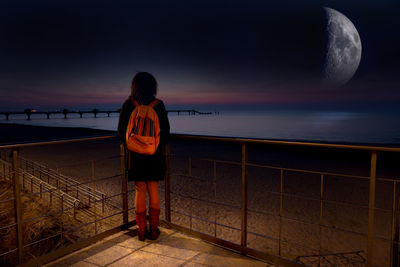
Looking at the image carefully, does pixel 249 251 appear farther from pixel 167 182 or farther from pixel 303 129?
pixel 303 129

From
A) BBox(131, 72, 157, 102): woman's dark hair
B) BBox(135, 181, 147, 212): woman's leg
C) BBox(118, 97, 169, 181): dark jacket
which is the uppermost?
BBox(131, 72, 157, 102): woman's dark hair

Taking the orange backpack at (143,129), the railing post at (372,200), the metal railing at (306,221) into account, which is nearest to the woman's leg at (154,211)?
the metal railing at (306,221)

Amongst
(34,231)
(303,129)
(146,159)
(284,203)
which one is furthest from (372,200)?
(303,129)

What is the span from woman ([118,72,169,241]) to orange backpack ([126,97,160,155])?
0.06 meters

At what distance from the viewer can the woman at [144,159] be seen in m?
2.37

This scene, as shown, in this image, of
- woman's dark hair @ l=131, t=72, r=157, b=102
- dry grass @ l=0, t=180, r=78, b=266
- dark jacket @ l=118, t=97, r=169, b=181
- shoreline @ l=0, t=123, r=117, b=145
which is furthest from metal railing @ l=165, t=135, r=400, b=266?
shoreline @ l=0, t=123, r=117, b=145

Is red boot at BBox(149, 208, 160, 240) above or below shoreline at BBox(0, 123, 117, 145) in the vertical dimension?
above

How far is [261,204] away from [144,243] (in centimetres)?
366

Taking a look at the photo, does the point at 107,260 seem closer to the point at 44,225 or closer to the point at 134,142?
the point at 134,142

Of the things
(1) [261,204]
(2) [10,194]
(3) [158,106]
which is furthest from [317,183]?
(2) [10,194]

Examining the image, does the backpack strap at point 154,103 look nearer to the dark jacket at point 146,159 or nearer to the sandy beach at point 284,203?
the dark jacket at point 146,159

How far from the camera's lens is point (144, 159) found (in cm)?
245

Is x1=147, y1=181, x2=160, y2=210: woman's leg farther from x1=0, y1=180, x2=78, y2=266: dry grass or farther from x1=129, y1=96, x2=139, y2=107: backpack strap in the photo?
x1=0, y1=180, x2=78, y2=266: dry grass

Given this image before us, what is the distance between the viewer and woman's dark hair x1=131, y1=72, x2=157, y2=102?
2.36 meters
